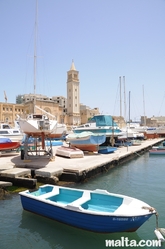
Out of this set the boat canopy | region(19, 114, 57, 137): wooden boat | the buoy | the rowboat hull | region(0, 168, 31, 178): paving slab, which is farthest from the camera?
the boat canopy

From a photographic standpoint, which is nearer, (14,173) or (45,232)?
(45,232)

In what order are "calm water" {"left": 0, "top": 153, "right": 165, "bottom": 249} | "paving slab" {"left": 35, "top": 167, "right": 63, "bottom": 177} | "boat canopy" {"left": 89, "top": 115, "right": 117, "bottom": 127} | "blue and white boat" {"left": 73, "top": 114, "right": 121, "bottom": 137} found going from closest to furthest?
"calm water" {"left": 0, "top": 153, "right": 165, "bottom": 249}, "paving slab" {"left": 35, "top": 167, "right": 63, "bottom": 177}, "blue and white boat" {"left": 73, "top": 114, "right": 121, "bottom": 137}, "boat canopy" {"left": 89, "top": 115, "right": 117, "bottom": 127}

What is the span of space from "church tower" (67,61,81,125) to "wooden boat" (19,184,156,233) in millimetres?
69253

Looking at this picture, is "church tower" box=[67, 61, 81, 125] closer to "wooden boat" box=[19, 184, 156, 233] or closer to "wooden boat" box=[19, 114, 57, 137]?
"wooden boat" box=[19, 114, 57, 137]

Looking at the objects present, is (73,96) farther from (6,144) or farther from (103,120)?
(6,144)

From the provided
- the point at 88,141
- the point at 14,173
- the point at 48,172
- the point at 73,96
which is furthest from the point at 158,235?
the point at 73,96

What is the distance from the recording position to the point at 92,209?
7961 mm

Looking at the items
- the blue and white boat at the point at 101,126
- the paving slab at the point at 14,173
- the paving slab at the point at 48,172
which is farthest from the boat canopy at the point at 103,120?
the paving slab at the point at 14,173

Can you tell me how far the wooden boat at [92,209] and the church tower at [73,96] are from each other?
69.3 meters

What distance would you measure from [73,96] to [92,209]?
72.8 m

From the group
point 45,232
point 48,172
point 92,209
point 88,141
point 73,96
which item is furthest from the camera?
point 73,96

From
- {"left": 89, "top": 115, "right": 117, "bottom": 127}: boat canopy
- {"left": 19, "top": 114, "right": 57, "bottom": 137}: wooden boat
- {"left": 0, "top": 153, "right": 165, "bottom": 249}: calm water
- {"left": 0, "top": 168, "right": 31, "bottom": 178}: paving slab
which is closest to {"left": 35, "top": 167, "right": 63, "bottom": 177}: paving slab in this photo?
{"left": 0, "top": 168, "right": 31, "bottom": 178}: paving slab

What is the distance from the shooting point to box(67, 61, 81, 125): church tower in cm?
7869

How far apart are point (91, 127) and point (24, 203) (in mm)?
23951
